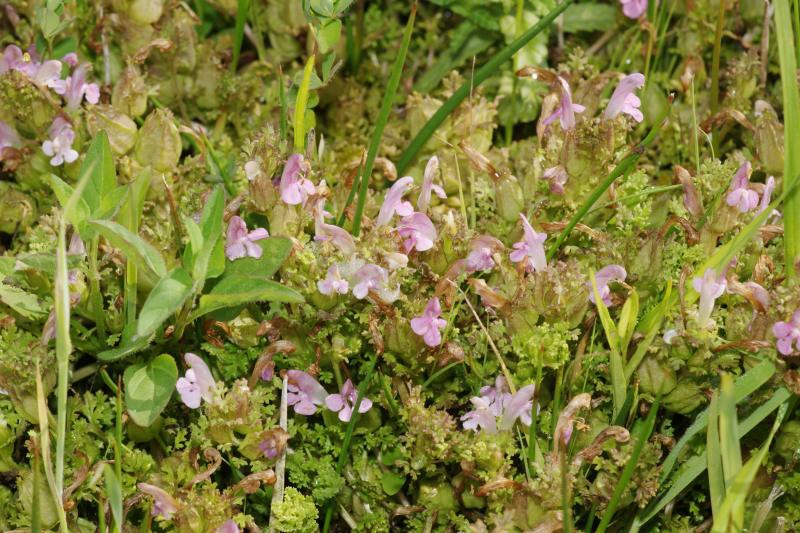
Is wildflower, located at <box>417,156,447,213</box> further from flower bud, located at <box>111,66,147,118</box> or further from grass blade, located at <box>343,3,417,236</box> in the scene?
flower bud, located at <box>111,66,147,118</box>

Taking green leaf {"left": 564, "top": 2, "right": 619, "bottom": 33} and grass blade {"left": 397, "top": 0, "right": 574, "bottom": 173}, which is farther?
green leaf {"left": 564, "top": 2, "right": 619, "bottom": 33}

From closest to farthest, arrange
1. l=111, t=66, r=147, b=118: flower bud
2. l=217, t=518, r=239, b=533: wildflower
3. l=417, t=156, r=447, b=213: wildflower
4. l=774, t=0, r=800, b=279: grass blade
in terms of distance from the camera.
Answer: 1. l=217, t=518, r=239, b=533: wildflower
2. l=774, t=0, r=800, b=279: grass blade
3. l=417, t=156, r=447, b=213: wildflower
4. l=111, t=66, r=147, b=118: flower bud

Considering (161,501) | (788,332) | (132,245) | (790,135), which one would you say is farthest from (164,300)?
(790,135)

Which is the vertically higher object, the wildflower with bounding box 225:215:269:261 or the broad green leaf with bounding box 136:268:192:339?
the broad green leaf with bounding box 136:268:192:339

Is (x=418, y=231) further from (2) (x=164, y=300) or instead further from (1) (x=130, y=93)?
(1) (x=130, y=93)

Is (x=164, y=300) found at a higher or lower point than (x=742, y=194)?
lower

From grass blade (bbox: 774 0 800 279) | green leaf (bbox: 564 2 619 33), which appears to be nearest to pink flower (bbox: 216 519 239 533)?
grass blade (bbox: 774 0 800 279)

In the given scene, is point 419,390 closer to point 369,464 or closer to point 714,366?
point 369,464
